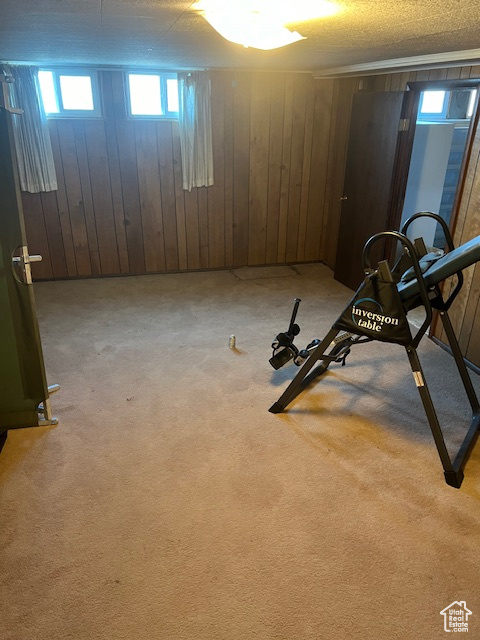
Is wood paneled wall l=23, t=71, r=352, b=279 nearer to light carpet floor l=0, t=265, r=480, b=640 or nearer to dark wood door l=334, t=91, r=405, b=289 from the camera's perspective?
dark wood door l=334, t=91, r=405, b=289

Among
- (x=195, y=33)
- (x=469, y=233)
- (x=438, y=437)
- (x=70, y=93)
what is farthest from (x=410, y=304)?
(x=70, y=93)

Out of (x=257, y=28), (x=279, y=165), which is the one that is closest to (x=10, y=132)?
(x=257, y=28)

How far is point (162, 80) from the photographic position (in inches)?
194

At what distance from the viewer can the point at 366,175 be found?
4.65 m

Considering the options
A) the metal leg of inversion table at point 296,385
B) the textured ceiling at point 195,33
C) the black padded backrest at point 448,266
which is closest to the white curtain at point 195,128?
the textured ceiling at point 195,33

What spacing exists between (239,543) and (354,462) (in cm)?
81

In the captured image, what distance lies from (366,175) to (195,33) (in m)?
2.68

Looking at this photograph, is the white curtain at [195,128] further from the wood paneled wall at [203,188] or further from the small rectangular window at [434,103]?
the small rectangular window at [434,103]

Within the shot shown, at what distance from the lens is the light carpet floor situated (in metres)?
1.79

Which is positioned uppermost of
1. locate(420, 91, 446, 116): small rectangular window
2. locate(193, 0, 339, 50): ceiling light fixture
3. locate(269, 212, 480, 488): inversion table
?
locate(193, 0, 339, 50): ceiling light fixture

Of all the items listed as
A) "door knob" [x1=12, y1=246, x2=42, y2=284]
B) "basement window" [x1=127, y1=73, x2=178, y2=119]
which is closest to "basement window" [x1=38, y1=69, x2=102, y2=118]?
"basement window" [x1=127, y1=73, x2=178, y2=119]

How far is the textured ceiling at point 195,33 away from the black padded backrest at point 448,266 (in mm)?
943

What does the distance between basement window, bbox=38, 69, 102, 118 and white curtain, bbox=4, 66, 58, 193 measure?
24 centimetres

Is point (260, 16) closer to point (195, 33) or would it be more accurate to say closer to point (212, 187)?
point (195, 33)
